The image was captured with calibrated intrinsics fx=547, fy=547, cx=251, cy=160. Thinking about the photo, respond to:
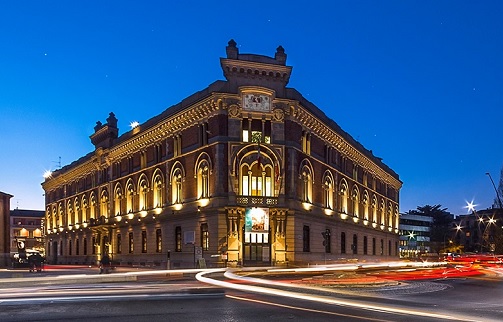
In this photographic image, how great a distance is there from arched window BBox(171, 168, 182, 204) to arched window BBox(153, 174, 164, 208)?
103 inches

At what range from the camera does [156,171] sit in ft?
188

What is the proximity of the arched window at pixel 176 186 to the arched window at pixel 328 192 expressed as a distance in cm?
1497

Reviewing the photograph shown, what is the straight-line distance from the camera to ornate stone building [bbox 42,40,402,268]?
47.2 meters

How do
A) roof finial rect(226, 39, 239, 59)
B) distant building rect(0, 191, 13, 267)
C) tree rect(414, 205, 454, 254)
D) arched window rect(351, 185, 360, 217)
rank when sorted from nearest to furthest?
roof finial rect(226, 39, 239, 59) < distant building rect(0, 191, 13, 267) < arched window rect(351, 185, 360, 217) < tree rect(414, 205, 454, 254)

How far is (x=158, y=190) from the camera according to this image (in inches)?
2240

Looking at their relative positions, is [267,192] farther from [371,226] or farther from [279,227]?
[371,226]

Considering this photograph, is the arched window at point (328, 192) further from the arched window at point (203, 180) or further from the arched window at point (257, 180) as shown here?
the arched window at point (203, 180)

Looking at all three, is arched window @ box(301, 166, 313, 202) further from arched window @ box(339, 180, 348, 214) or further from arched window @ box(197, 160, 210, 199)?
arched window @ box(339, 180, 348, 214)

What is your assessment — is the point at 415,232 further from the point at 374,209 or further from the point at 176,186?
the point at 176,186

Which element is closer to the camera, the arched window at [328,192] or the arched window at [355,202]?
Answer: the arched window at [328,192]

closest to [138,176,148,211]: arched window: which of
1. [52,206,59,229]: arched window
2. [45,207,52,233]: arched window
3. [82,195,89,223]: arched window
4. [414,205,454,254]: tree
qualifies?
[82,195,89,223]: arched window

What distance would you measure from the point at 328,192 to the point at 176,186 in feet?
53.1

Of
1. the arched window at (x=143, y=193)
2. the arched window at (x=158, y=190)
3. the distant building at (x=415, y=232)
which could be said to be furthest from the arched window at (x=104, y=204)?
the distant building at (x=415, y=232)

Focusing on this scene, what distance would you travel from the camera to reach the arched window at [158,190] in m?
56.2
